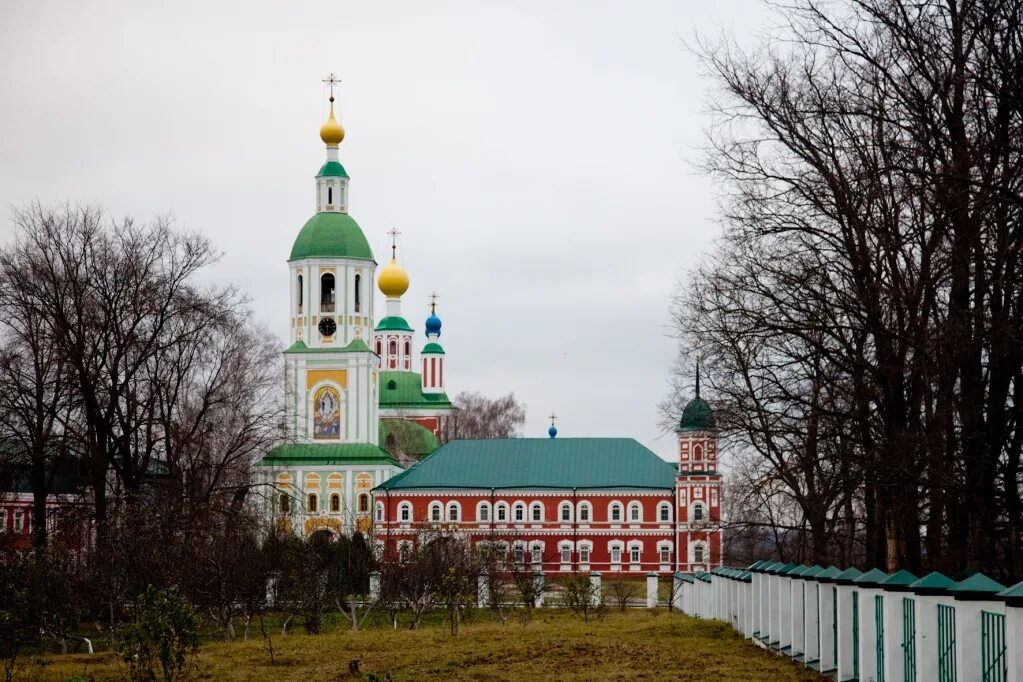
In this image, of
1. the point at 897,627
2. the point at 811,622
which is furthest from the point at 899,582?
the point at 811,622

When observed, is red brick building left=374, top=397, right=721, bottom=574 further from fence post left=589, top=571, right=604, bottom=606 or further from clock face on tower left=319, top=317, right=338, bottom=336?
fence post left=589, top=571, right=604, bottom=606

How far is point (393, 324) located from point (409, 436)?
44.6 feet

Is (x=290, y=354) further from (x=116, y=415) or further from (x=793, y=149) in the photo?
(x=793, y=149)

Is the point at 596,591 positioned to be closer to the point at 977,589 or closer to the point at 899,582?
the point at 899,582

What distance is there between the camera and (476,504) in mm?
75062

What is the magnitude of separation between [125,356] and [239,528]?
4.86 metres

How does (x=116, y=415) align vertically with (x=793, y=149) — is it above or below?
below

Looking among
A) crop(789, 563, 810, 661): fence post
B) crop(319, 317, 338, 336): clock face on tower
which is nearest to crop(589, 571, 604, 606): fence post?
crop(789, 563, 810, 661): fence post

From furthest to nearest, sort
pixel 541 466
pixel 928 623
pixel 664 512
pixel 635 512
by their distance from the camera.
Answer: pixel 541 466 < pixel 635 512 < pixel 664 512 < pixel 928 623

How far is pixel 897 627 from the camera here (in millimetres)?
12086

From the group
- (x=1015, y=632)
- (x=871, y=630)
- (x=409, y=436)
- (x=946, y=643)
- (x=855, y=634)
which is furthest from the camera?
(x=409, y=436)

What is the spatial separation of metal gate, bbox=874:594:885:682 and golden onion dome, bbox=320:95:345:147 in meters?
65.4

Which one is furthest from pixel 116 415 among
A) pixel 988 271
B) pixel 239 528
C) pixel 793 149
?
pixel 988 271

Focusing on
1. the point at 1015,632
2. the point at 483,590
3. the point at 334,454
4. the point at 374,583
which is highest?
the point at 334,454
